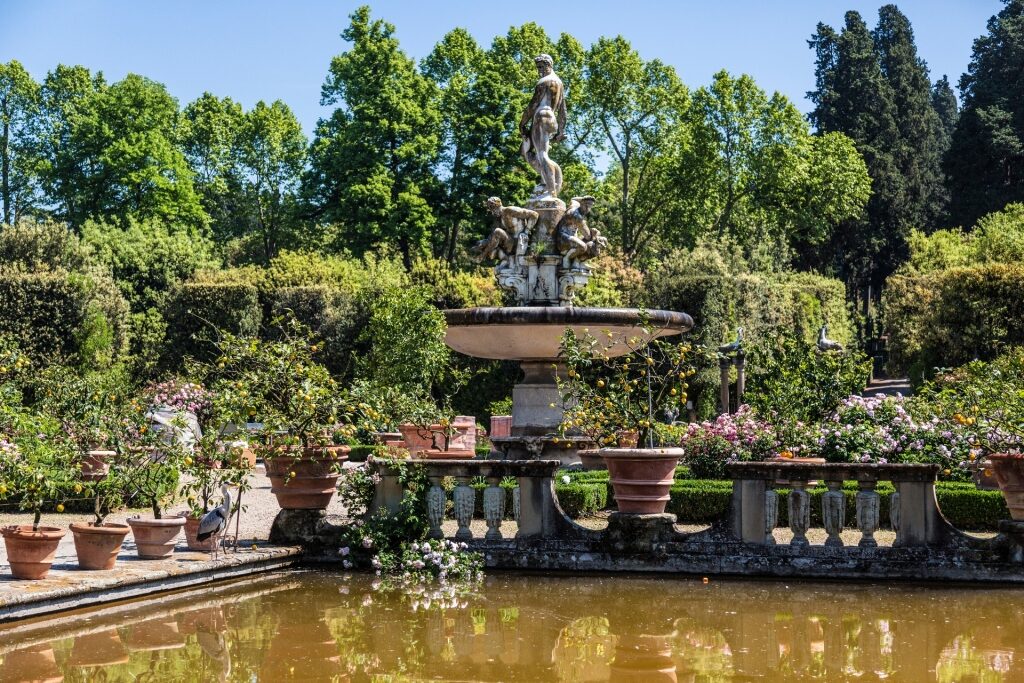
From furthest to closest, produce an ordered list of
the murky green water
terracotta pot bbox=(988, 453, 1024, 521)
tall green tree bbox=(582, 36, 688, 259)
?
tall green tree bbox=(582, 36, 688, 259) < terracotta pot bbox=(988, 453, 1024, 521) < the murky green water

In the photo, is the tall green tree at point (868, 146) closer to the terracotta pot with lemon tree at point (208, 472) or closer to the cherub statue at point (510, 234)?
the cherub statue at point (510, 234)

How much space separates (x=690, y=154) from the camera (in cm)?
4334

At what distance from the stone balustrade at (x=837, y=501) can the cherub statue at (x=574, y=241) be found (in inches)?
278

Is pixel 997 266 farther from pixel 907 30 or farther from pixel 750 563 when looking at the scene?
pixel 907 30

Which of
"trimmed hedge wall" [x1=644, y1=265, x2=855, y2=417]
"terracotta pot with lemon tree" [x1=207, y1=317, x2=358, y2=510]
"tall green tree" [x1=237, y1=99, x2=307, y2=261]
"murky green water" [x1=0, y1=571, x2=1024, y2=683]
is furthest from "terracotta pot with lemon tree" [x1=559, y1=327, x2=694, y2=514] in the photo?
"tall green tree" [x1=237, y1=99, x2=307, y2=261]

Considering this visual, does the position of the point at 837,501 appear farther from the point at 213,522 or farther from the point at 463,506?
the point at 213,522

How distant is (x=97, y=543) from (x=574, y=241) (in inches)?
352

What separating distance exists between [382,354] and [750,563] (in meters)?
18.2

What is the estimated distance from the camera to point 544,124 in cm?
1755

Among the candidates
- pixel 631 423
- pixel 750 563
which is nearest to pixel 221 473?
pixel 631 423

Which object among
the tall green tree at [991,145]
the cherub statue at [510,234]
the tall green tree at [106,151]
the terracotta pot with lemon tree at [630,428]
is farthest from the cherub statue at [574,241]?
the tall green tree at [991,145]

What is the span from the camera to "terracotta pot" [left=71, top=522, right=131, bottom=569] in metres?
9.51

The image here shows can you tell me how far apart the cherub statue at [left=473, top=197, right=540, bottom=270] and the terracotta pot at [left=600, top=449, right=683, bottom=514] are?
6882 mm

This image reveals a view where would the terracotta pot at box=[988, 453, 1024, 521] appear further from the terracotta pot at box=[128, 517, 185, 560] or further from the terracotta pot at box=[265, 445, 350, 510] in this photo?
the terracotta pot at box=[128, 517, 185, 560]
